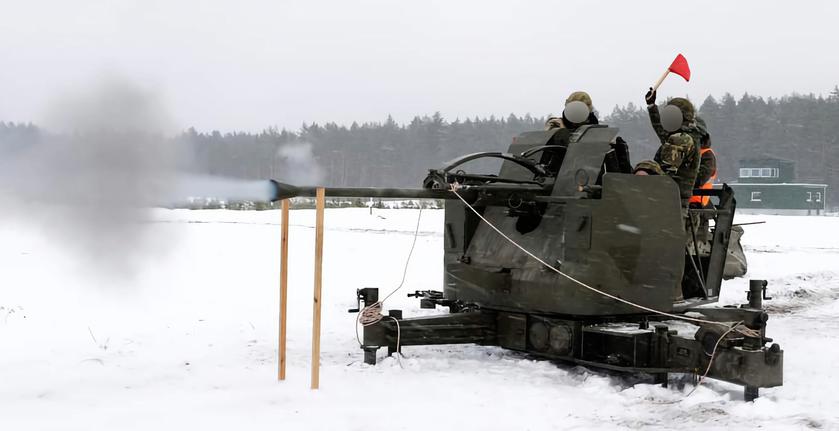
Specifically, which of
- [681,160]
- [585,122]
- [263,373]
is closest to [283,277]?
[263,373]

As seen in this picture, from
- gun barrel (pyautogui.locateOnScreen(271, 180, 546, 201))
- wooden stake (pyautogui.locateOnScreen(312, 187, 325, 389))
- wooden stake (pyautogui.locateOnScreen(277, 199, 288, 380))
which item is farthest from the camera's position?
wooden stake (pyautogui.locateOnScreen(277, 199, 288, 380))

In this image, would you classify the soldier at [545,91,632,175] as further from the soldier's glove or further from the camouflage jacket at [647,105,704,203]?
the soldier's glove

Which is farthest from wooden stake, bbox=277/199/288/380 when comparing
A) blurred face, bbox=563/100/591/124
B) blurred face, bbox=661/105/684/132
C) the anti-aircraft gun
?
blurred face, bbox=661/105/684/132

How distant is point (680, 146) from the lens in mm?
8117

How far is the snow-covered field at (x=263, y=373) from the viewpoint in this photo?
5.80 metres

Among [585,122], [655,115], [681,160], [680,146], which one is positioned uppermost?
[655,115]

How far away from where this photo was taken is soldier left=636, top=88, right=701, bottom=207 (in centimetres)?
810

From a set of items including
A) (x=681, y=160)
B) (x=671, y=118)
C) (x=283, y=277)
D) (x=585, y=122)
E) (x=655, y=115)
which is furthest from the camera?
(x=655, y=115)

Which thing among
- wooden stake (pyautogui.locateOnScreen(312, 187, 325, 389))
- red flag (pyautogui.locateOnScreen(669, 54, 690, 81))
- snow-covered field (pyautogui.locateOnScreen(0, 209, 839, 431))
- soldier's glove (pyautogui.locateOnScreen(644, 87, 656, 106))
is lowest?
snow-covered field (pyautogui.locateOnScreen(0, 209, 839, 431))

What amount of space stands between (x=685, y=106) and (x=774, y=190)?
196ft

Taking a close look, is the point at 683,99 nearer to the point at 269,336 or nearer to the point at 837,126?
the point at 269,336

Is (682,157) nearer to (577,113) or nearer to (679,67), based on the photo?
(577,113)

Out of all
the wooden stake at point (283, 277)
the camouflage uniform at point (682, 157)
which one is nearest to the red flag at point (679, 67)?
the camouflage uniform at point (682, 157)

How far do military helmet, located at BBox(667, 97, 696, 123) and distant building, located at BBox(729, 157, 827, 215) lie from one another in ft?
190
